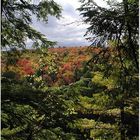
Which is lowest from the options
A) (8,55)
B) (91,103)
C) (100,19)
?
(91,103)

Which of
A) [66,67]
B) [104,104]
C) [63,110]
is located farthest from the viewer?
[66,67]

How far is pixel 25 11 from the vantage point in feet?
29.5

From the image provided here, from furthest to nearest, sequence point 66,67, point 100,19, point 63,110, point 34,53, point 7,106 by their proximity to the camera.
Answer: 1. point 66,67
2. point 34,53
3. point 63,110
4. point 7,106
5. point 100,19

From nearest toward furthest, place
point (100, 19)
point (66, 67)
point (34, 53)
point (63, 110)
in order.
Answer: point (100, 19) < point (63, 110) < point (34, 53) < point (66, 67)

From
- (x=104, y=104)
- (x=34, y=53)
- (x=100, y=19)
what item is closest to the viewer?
(x=100, y=19)

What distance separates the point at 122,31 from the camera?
7.19 m

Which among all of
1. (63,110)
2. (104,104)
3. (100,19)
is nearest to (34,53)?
(63,110)

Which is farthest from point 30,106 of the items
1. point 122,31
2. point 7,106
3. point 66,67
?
point 66,67

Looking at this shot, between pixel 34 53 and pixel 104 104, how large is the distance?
8339 mm

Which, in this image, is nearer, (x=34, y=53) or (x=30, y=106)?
(x=30, y=106)

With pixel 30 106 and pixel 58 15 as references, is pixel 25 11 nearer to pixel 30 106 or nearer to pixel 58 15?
pixel 58 15

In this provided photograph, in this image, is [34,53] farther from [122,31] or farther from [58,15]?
[122,31]

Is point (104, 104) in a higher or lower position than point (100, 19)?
lower

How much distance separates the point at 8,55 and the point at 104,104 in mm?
8875
